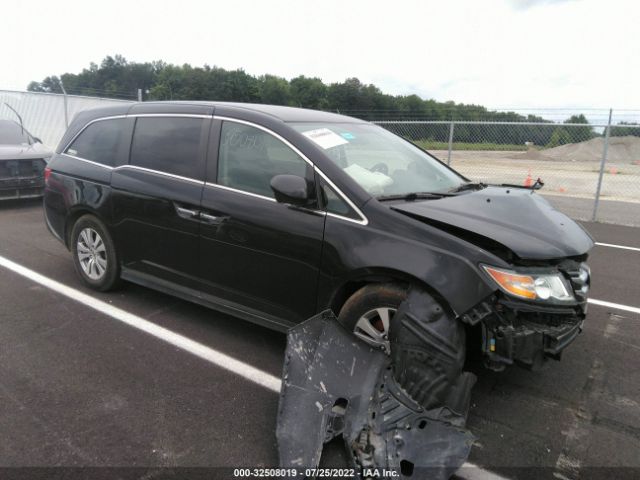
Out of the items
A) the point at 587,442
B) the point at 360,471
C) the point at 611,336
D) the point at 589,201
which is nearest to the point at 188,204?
the point at 360,471

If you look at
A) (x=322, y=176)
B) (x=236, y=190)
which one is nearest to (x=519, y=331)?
(x=322, y=176)

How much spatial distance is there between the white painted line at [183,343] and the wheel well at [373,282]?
2.25 feet

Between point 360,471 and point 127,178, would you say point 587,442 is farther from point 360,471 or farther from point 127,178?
point 127,178

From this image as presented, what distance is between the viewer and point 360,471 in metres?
2.30

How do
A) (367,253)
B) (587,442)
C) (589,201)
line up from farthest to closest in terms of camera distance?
(589,201) < (367,253) < (587,442)

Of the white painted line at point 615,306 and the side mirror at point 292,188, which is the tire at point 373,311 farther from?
the white painted line at point 615,306

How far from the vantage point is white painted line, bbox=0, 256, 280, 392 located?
3389 millimetres

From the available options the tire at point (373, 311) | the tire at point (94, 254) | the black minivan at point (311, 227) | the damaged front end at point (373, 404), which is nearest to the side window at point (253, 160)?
the black minivan at point (311, 227)

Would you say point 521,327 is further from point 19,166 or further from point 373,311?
point 19,166

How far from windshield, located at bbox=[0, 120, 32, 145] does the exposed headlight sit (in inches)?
363

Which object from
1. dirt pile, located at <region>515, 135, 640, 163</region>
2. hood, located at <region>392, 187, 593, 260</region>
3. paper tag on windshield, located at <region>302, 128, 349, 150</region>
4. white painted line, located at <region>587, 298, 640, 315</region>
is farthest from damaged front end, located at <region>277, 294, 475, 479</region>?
dirt pile, located at <region>515, 135, 640, 163</region>

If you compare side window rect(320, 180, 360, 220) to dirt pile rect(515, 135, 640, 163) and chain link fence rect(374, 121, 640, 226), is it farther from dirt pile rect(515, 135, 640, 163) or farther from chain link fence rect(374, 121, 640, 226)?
dirt pile rect(515, 135, 640, 163)

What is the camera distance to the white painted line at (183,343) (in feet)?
8.46

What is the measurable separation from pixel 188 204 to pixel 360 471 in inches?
91.4
